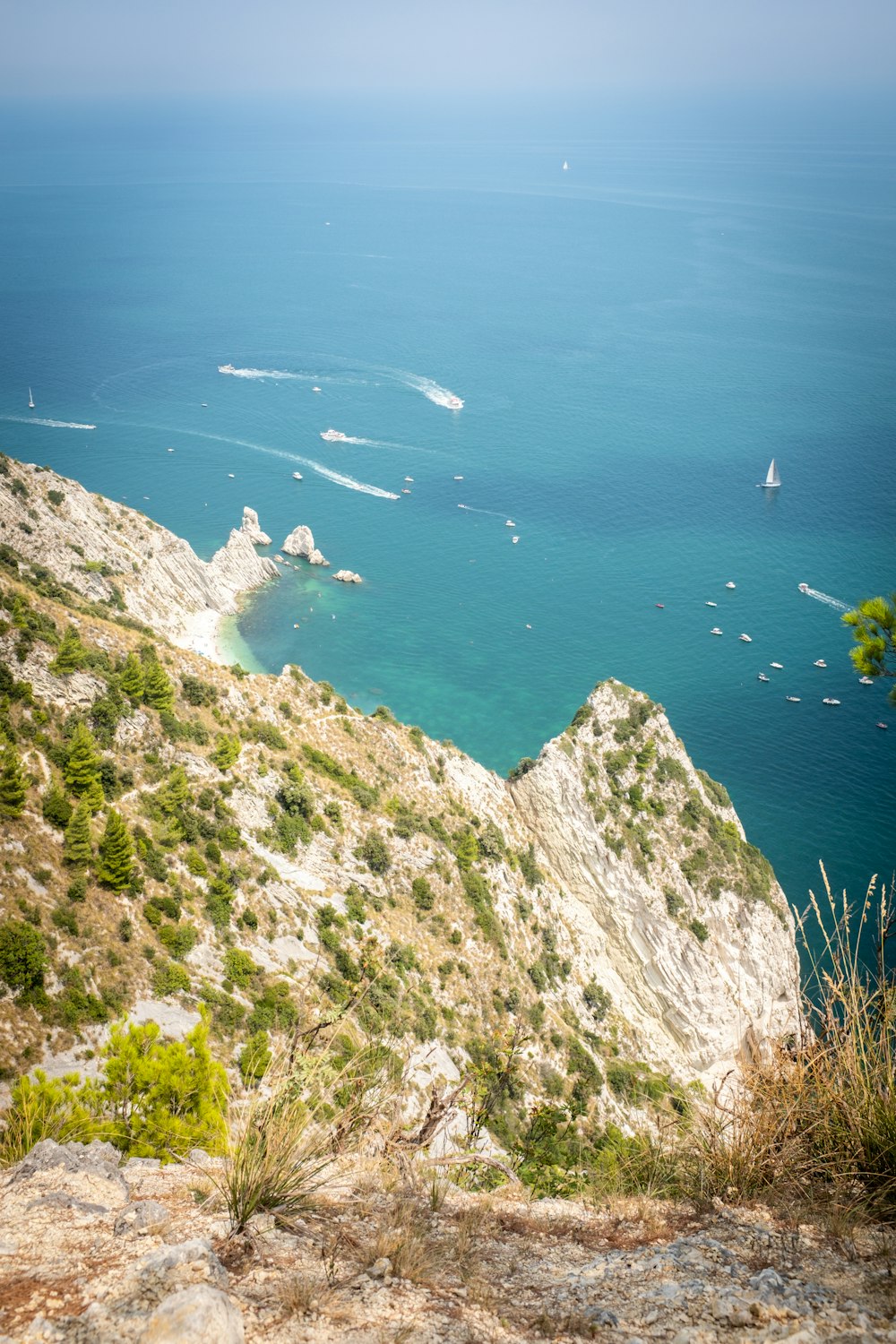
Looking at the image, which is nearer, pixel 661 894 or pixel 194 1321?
pixel 194 1321

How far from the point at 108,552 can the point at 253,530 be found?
97.5ft

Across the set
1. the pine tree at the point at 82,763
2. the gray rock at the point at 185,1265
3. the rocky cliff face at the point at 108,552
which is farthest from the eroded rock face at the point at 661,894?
the gray rock at the point at 185,1265

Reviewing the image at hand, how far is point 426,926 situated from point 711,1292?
78.8 ft

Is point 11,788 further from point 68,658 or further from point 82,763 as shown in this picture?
point 68,658

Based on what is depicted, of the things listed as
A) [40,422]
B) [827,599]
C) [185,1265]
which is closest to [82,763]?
[185,1265]

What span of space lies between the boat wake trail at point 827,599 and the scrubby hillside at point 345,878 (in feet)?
143

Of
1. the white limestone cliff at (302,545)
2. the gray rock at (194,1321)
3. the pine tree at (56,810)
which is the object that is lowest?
the white limestone cliff at (302,545)

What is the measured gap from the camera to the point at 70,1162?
29.9ft

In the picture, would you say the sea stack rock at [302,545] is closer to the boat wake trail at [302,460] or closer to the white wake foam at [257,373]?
the boat wake trail at [302,460]

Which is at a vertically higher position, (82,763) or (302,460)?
(302,460)

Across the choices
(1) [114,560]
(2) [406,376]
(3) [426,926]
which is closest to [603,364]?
(2) [406,376]

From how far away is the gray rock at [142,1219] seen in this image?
21.9ft

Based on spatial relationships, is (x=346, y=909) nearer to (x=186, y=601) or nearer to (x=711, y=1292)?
(x=711, y=1292)

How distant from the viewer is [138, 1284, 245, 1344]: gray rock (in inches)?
201
